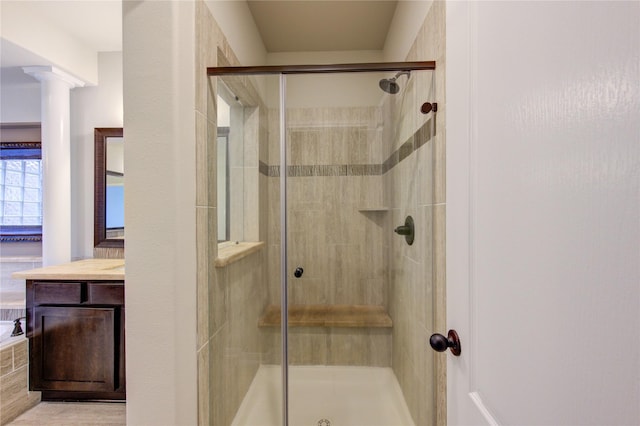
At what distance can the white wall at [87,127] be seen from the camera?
2590mm

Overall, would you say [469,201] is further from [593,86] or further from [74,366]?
[74,366]

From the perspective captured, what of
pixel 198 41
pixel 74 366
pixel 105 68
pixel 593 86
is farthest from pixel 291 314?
pixel 105 68

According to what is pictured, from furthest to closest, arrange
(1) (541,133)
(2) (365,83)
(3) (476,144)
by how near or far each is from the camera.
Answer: (2) (365,83) → (3) (476,144) → (1) (541,133)

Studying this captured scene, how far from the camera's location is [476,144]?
69 cm

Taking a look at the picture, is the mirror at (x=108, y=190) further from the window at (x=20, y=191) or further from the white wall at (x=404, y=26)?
the white wall at (x=404, y=26)

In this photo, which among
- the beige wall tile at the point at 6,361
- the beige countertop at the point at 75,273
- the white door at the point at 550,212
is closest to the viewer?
the white door at the point at 550,212

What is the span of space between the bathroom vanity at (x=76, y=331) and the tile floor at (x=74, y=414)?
0.39 feet

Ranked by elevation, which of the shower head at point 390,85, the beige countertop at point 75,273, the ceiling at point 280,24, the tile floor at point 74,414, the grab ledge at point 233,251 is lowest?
the tile floor at point 74,414

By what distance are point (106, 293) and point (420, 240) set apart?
209cm

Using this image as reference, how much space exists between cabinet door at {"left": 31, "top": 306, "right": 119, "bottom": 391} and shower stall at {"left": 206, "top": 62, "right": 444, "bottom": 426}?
44.5 inches

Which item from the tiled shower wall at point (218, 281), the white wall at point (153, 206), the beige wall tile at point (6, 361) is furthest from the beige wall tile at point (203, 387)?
the beige wall tile at point (6, 361)

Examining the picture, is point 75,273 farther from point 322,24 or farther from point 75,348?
point 322,24

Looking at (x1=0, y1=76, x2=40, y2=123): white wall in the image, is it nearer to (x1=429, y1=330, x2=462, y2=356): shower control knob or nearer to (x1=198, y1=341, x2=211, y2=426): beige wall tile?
(x1=198, y1=341, x2=211, y2=426): beige wall tile

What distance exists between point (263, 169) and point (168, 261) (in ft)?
2.40
